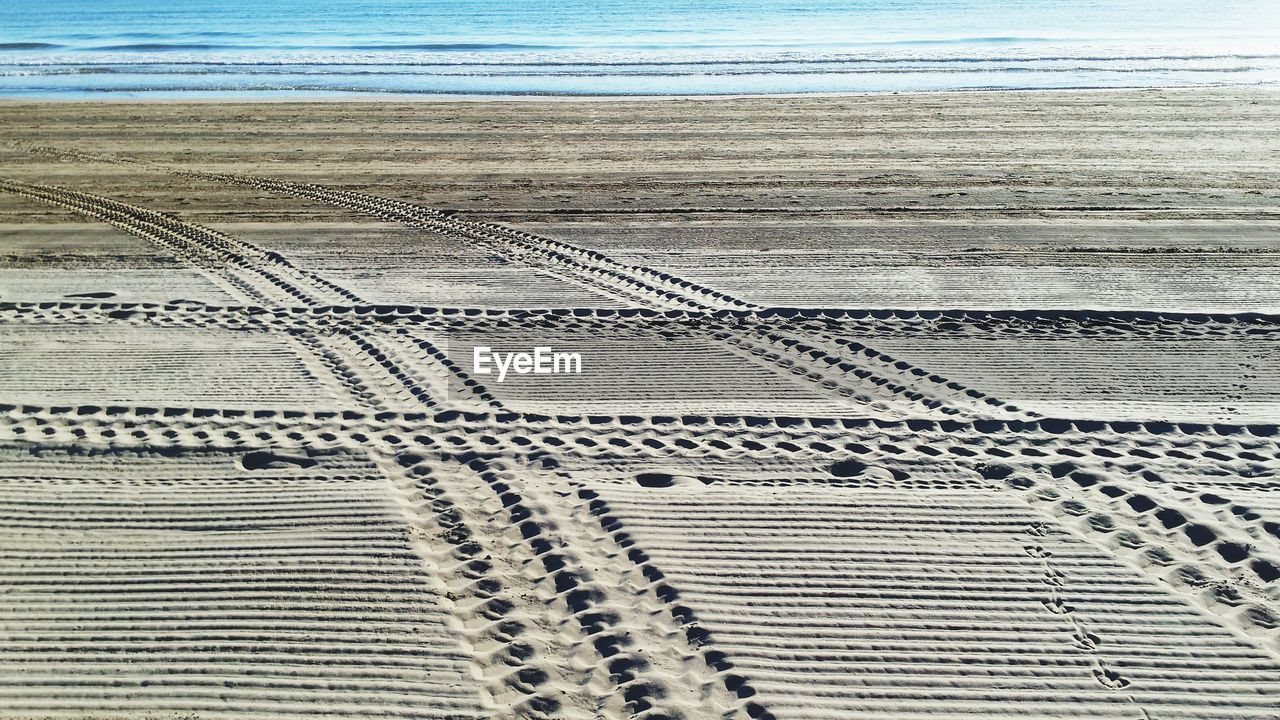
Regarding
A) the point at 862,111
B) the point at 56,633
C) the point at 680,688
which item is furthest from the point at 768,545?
the point at 862,111

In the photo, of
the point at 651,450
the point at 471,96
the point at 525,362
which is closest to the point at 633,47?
the point at 471,96

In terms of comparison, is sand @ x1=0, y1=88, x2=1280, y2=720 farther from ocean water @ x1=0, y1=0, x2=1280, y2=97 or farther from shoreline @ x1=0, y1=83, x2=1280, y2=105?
ocean water @ x1=0, y1=0, x2=1280, y2=97

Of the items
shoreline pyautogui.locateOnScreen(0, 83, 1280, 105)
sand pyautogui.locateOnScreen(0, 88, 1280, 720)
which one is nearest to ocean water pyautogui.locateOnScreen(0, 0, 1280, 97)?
shoreline pyautogui.locateOnScreen(0, 83, 1280, 105)

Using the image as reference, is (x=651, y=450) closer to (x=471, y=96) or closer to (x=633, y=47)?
(x=471, y=96)

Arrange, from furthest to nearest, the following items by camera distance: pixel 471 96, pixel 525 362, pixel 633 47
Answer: pixel 633 47, pixel 471 96, pixel 525 362

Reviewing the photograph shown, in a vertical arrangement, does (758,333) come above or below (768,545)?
above

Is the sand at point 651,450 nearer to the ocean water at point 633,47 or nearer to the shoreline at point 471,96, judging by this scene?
the shoreline at point 471,96

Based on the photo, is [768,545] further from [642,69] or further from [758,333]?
[642,69]
